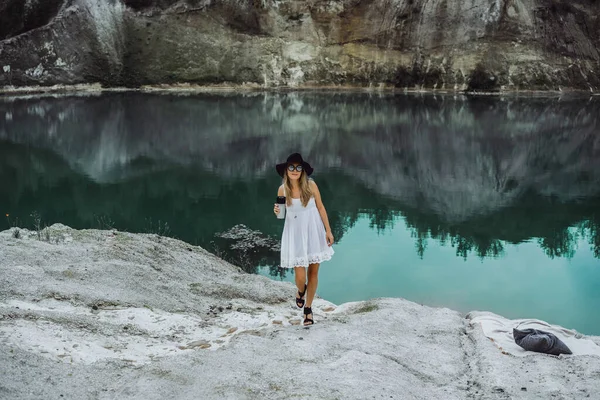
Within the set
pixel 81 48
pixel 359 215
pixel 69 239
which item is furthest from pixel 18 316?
pixel 81 48

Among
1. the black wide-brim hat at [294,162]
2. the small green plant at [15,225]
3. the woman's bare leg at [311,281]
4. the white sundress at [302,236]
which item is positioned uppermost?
the black wide-brim hat at [294,162]

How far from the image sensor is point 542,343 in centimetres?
787

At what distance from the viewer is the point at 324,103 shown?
176 feet

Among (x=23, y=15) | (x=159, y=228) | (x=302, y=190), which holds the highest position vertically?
(x=23, y=15)

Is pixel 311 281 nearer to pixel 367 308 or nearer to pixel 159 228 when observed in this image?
pixel 367 308

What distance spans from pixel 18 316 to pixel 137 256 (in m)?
4.09

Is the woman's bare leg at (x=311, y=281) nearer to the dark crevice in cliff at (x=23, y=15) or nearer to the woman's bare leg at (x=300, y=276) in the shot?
the woman's bare leg at (x=300, y=276)

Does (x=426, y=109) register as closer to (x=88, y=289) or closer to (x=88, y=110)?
(x=88, y=110)

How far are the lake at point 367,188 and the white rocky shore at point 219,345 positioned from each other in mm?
2067

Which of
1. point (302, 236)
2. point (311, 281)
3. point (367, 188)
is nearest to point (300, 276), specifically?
point (311, 281)

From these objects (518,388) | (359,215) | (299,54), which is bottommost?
(359,215)

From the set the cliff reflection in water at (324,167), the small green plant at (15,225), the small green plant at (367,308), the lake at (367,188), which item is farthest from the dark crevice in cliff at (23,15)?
the small green plant at (367,308)

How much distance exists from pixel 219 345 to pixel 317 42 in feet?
204

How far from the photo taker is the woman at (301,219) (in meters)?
7.82
